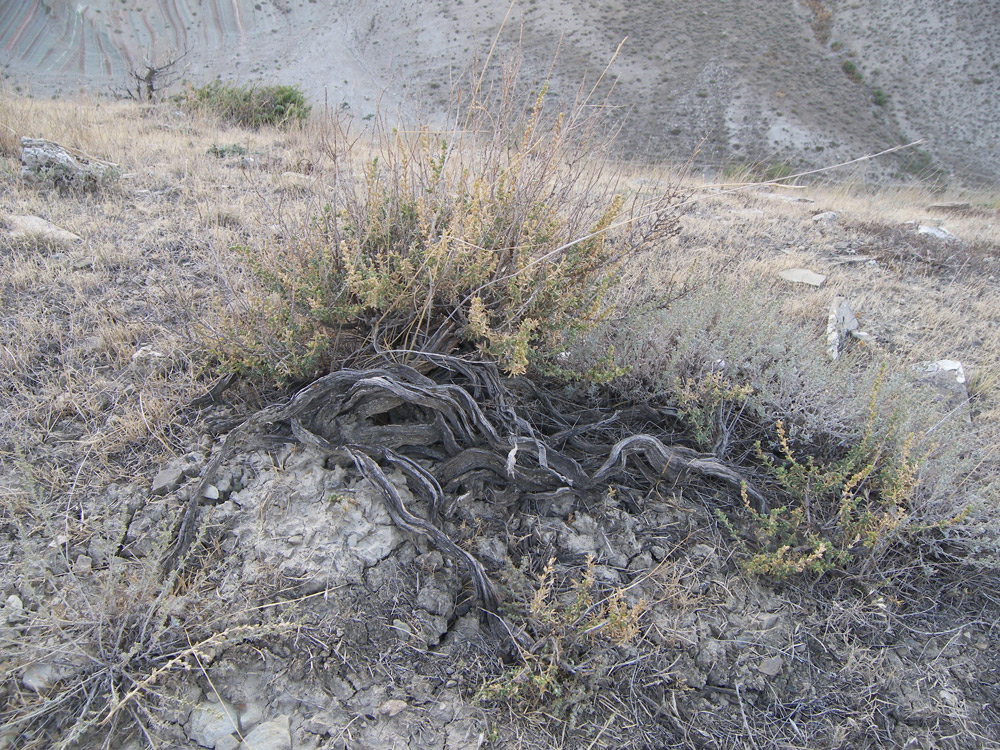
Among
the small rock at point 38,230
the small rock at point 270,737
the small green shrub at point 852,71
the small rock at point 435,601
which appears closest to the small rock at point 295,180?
the small rock at point 38,230

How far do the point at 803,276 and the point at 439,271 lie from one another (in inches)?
131

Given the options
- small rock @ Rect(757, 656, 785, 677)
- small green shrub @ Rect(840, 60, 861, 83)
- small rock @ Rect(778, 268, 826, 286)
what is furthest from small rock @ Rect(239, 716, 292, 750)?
small green shrub @ Rect(840, 60, 861, 83)

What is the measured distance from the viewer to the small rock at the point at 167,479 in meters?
1.91

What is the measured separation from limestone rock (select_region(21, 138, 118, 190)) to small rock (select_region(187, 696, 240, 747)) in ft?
14.1

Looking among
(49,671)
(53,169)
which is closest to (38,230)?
(53,169)

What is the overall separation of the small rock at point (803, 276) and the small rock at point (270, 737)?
421 cm

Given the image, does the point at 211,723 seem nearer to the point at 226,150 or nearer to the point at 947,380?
the point at 947,380

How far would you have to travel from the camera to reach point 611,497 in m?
2.17

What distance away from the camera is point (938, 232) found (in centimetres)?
589

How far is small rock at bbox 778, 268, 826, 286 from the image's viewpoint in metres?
4.07

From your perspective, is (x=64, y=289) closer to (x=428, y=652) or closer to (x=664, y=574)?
(x=428, y=652)

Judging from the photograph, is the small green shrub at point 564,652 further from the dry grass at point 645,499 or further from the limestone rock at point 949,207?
the limestone rock at point 949,207

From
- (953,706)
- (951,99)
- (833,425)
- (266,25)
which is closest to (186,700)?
(953,706)

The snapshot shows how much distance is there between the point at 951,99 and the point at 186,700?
47277mm
